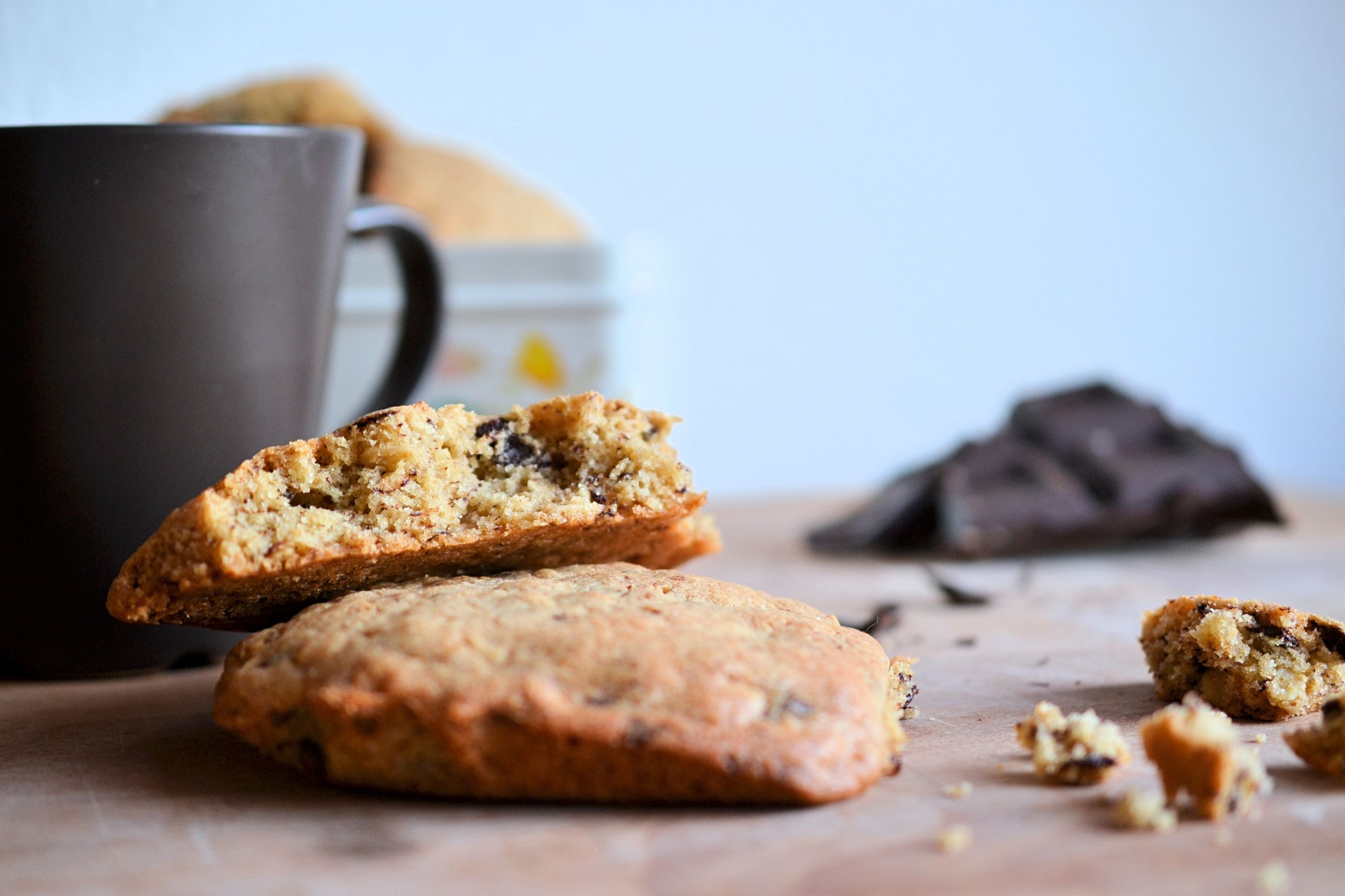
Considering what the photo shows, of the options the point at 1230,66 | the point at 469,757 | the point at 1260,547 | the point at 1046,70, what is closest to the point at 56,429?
the point at 469,757

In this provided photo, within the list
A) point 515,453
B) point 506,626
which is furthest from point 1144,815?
point 515,453

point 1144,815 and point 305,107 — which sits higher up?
point 305,107

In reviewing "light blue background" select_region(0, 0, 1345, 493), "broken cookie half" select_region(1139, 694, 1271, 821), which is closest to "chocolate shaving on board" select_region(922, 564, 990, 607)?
"broken cookie half" select_region(1139, 694, 1271, 821)

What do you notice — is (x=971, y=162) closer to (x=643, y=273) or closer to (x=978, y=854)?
(x=643, y=273)

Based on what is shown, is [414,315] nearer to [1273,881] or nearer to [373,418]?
[373,418]

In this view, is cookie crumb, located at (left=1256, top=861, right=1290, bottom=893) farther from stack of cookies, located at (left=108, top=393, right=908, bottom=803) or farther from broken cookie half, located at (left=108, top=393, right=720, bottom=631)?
broken cookie half, located at (left=108, top=393, right=720, bottom=631)

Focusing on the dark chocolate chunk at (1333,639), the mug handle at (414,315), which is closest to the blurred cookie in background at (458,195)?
the mug handle at (414,315)
